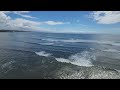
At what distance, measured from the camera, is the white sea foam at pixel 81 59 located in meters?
3.46

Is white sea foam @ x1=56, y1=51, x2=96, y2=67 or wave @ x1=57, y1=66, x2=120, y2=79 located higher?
white sea foam @ x1=56, y1=51, x2=96, y2=67

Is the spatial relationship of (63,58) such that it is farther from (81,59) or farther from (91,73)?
(91,73)

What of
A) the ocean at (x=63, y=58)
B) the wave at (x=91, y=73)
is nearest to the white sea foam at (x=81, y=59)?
the ocean at (x=63, y=58)

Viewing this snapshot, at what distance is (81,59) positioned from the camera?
3.61 m

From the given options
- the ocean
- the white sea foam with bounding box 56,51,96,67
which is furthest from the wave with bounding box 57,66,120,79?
the white sea foam with bounding box 56,51,96,67

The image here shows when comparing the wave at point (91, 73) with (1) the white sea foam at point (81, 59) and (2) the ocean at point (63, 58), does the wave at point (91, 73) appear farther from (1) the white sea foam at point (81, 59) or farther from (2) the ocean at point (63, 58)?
(1) the white sea foam at point (81, 59)

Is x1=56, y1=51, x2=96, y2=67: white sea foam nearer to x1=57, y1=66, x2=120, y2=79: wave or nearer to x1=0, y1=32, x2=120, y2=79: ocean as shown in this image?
x1=0, y1=32, x2=120, y2=79: ocean

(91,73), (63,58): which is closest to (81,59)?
Answer: (63,58)

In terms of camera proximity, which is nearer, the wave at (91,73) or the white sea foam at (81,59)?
the wave at (91,73)

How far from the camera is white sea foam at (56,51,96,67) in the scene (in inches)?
136

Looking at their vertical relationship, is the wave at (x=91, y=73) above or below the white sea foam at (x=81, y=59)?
below
